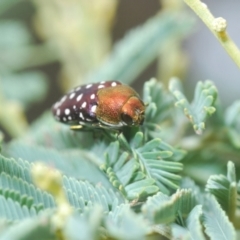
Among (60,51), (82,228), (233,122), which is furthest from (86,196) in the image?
(60,51)

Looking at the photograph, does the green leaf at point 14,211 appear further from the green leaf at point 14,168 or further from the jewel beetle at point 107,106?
the jewel beetle at point 107,106

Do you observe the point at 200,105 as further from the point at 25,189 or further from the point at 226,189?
the point at 25,189

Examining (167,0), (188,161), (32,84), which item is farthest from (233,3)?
(188,161)

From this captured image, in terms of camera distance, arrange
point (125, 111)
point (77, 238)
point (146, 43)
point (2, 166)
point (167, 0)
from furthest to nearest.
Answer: point (167, 0) < point (146, 43) < point (125, 111) < point (2, 166) < point (77, 238)

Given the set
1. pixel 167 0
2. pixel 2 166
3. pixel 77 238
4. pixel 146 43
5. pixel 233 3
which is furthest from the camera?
pixel 233 3

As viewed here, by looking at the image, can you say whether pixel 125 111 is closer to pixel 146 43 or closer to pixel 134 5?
pixel 146 43

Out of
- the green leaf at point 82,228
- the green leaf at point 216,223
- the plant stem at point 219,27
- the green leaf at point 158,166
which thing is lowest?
the green leaf at point 216,223

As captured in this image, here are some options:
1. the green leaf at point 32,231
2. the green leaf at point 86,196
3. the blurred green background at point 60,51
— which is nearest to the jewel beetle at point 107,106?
the green leaf at point 86,196
